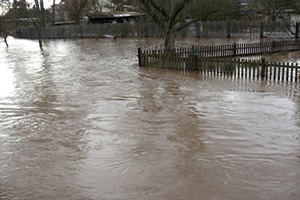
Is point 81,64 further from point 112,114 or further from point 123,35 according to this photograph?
point 123,35

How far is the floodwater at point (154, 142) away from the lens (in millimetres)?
4945

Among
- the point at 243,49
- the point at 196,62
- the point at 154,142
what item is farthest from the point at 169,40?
the point at 154,142

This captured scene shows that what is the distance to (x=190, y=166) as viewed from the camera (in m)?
5.60

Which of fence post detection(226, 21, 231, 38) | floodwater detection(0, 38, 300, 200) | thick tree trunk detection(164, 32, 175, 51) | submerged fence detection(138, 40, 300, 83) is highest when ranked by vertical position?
fence post detection(226, 21, 231, 38)

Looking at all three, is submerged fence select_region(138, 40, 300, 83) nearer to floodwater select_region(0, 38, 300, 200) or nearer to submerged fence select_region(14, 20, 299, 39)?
floodwater select_region(0, 38, 300, 200)

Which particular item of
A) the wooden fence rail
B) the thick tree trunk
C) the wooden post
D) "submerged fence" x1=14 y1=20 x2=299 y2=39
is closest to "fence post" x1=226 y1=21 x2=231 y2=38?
"submerged fence" x1=14 y1=20 x2=299 y2=39

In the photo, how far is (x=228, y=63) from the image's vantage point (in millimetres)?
12805

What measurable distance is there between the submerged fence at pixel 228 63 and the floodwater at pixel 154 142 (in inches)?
31.3

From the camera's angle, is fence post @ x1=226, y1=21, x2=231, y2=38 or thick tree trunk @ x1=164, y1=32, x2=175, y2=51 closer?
thick tree trunk @ x1=164, y1=32, x2=175, y2=51

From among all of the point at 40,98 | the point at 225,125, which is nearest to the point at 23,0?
the point at 40,98

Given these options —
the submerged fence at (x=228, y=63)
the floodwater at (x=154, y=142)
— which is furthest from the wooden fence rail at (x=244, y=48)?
the floodwater at (x=154, y=142)

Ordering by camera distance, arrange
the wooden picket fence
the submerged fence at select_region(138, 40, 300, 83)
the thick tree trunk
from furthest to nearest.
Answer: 1. the thick tree trunk
2. the wooden picket fence
3. the submerged fence at select_region(138, 40, 300, 83)

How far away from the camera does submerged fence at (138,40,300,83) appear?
11.8 m

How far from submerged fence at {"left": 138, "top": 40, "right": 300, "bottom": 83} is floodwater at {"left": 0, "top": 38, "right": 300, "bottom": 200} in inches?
31.3
